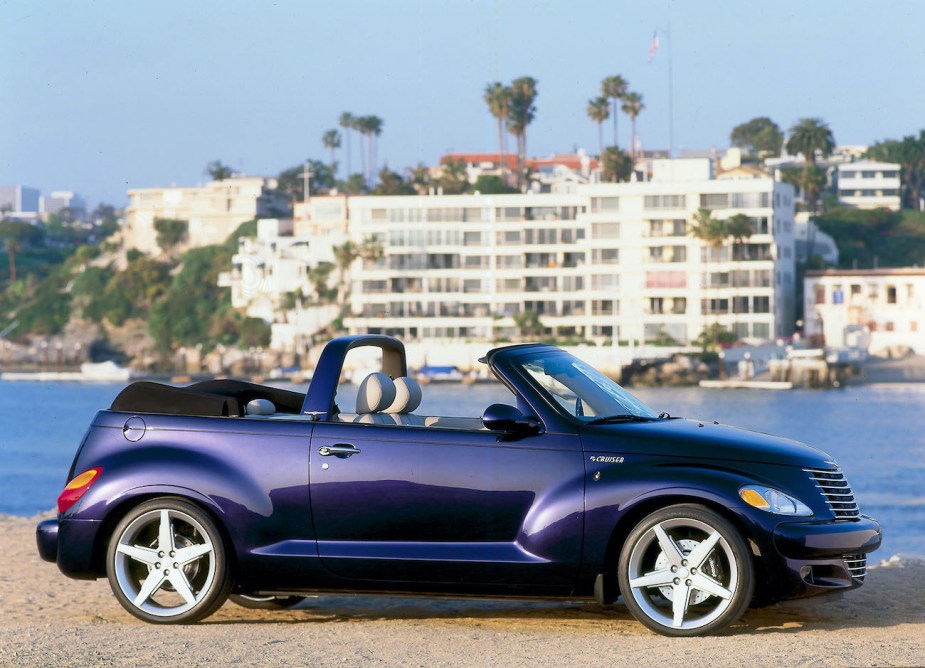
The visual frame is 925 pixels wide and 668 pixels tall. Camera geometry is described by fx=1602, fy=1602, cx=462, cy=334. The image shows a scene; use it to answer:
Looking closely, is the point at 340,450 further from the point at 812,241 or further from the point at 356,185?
the point at 356,185

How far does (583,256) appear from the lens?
5408 inches

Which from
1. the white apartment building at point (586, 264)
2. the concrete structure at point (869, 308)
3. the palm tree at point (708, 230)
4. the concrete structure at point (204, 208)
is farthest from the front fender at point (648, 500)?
the concrete structure at point (204, 208)

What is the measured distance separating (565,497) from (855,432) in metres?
79.0

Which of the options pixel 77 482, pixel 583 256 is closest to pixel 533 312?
pixel 583 256

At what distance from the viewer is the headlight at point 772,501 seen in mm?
7945

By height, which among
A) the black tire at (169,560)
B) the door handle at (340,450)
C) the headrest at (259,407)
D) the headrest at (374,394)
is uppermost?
the headrest at (374,394)

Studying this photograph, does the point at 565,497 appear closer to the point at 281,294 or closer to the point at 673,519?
the point at 673,519

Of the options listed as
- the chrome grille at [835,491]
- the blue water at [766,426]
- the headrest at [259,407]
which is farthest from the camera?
the blue water at [766,426]

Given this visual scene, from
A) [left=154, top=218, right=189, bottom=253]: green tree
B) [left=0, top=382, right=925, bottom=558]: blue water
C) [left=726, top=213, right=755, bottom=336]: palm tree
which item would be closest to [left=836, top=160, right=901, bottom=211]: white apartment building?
[left=0, top=382, right=925, bottom=558]: blue water

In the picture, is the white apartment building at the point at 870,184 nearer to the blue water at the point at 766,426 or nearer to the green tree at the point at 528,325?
the blue water at the point at 766,426

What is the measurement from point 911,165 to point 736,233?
71.0m

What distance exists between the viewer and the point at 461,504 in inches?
324

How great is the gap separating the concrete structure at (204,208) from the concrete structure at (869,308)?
71.6m

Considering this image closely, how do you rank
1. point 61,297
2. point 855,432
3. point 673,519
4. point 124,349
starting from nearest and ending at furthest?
point 673,519
point 855,432
point 124,349
point 61,297
